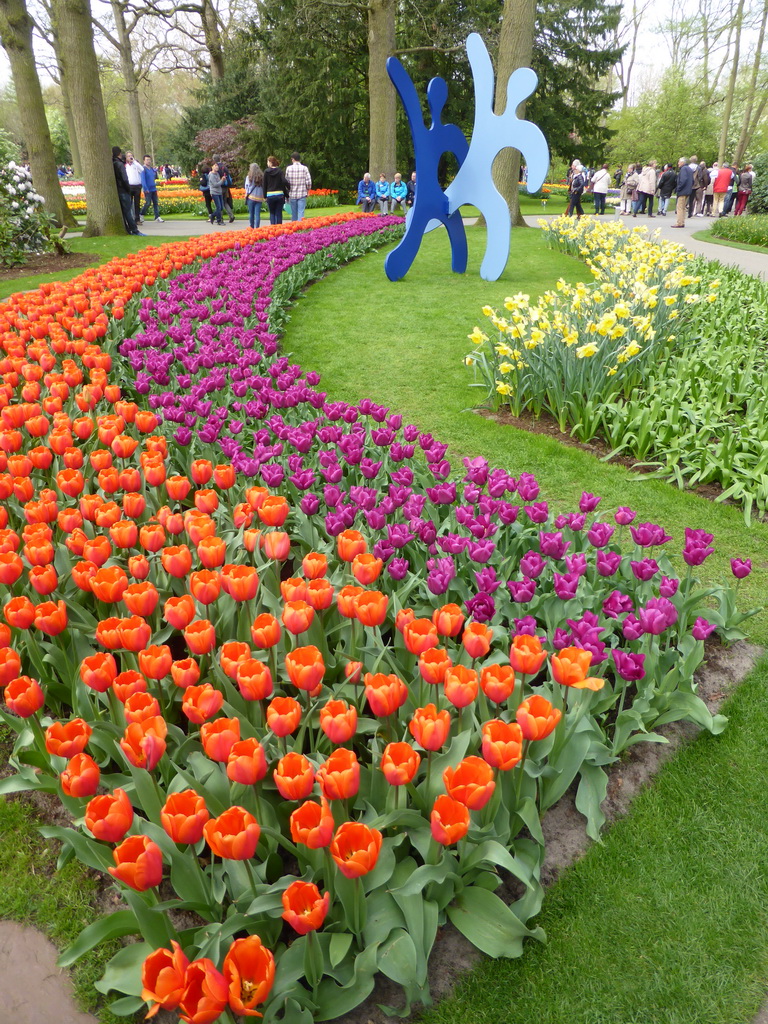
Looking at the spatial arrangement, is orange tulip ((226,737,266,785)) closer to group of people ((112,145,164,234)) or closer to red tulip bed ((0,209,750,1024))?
red tulip bed ((0,209,750,1024))

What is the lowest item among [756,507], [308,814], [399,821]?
[756,507]

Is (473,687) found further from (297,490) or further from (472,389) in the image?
(472,389)

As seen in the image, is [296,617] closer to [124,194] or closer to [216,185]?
[124,194]

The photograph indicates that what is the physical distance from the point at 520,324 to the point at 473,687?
4.09m

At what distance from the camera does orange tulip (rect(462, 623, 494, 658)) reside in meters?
1.92


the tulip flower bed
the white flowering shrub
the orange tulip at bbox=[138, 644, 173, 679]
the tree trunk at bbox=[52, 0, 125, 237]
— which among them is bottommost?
the tulip flower bed

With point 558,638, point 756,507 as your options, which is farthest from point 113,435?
point 756,507

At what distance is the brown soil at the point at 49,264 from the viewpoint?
11609mm

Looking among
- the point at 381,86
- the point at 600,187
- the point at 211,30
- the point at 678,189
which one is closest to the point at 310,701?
the point at 381,86

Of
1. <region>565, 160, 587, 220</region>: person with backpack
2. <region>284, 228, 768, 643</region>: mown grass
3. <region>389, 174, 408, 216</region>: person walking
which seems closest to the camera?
<region>284, 228, 768, 643</region>: mown grass

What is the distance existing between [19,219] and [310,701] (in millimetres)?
13030

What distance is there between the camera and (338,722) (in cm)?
160

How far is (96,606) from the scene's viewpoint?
269 centimetres

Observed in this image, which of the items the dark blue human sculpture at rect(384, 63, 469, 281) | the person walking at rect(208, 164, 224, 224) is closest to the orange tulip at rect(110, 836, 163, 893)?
the dark blue human sculpture at rect(384, 63, 469, 281)
